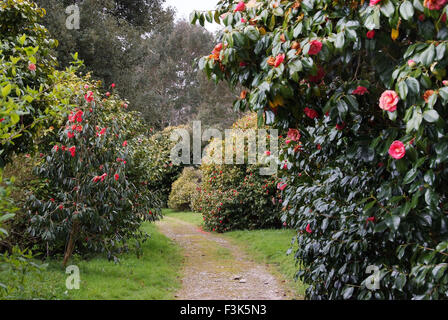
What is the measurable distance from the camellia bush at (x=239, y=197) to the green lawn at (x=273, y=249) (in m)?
0.59

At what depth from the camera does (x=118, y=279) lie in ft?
17.8

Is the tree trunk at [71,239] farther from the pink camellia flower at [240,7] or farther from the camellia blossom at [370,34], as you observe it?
the camellia blossom at [370,34]

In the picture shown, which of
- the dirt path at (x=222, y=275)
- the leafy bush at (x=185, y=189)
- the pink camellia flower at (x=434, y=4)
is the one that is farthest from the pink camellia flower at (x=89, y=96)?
the leafy bush at (x=185, y=189)

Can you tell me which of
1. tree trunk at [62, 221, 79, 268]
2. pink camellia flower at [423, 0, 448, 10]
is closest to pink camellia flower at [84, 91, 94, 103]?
tree trunk at [62, 221, 79, 268]

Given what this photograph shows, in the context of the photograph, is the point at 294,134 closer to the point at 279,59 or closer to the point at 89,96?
the point at 279,59

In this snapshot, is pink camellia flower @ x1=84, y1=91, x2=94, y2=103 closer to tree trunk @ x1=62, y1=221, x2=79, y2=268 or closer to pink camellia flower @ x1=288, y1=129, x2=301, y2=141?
tree trunk @ x1=62, y1=221, x2=79, y2=268

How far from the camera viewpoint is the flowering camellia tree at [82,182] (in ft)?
16.4

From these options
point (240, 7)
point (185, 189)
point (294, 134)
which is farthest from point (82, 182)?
point (185, 189)

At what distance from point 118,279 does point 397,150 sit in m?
4.67

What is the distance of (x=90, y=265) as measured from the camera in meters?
5.95

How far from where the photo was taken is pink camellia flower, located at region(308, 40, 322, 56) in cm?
219
